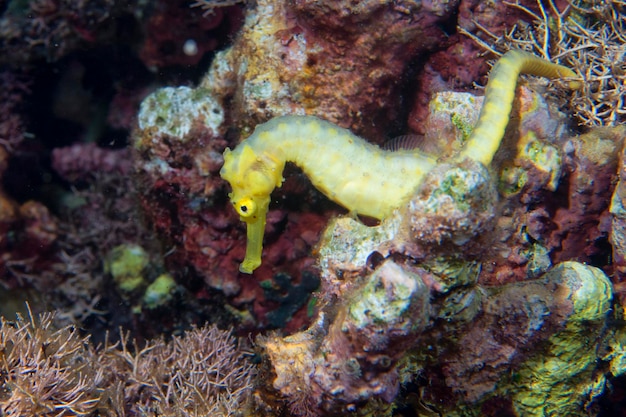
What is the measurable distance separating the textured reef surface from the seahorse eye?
1cm

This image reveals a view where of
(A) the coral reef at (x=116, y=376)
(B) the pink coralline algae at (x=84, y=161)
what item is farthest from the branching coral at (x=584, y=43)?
(B) the pink coralline algae at (x=84, y=161)

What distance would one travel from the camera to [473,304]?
287 cm

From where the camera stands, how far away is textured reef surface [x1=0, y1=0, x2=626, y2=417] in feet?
9.12

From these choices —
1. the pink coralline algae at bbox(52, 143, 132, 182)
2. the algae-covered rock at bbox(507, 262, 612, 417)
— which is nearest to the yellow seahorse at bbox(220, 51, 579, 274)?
the algae-covered rock at bbox(507, 262, 612, 417)

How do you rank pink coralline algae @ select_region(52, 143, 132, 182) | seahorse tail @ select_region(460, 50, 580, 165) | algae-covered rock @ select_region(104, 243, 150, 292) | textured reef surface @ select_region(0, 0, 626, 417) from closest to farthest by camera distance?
textured reef surface @ select_region(0, 0, 626, 417) < seahorse tail @ select_region(460, 50, 580, 165) < algae-covered rock @ select_region(104, 243, 150, 292) < pink coralline algae @ select_region(52, 143, 132, 182)

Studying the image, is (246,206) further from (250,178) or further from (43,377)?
(43,377)

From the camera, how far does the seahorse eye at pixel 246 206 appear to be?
3449mm

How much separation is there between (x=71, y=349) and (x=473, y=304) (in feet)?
10.7

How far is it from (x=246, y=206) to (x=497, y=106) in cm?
209

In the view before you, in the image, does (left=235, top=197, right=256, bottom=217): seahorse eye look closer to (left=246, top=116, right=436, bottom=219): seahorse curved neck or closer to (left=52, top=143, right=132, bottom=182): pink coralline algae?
(left=246, top=116, right=436, bottom=219): seahorse curved neck

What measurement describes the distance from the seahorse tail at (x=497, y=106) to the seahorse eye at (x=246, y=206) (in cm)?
165

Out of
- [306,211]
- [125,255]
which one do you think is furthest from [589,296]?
[125,255]

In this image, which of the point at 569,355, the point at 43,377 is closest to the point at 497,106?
the point at 569,355

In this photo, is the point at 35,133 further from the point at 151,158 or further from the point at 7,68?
the point at 151,158
